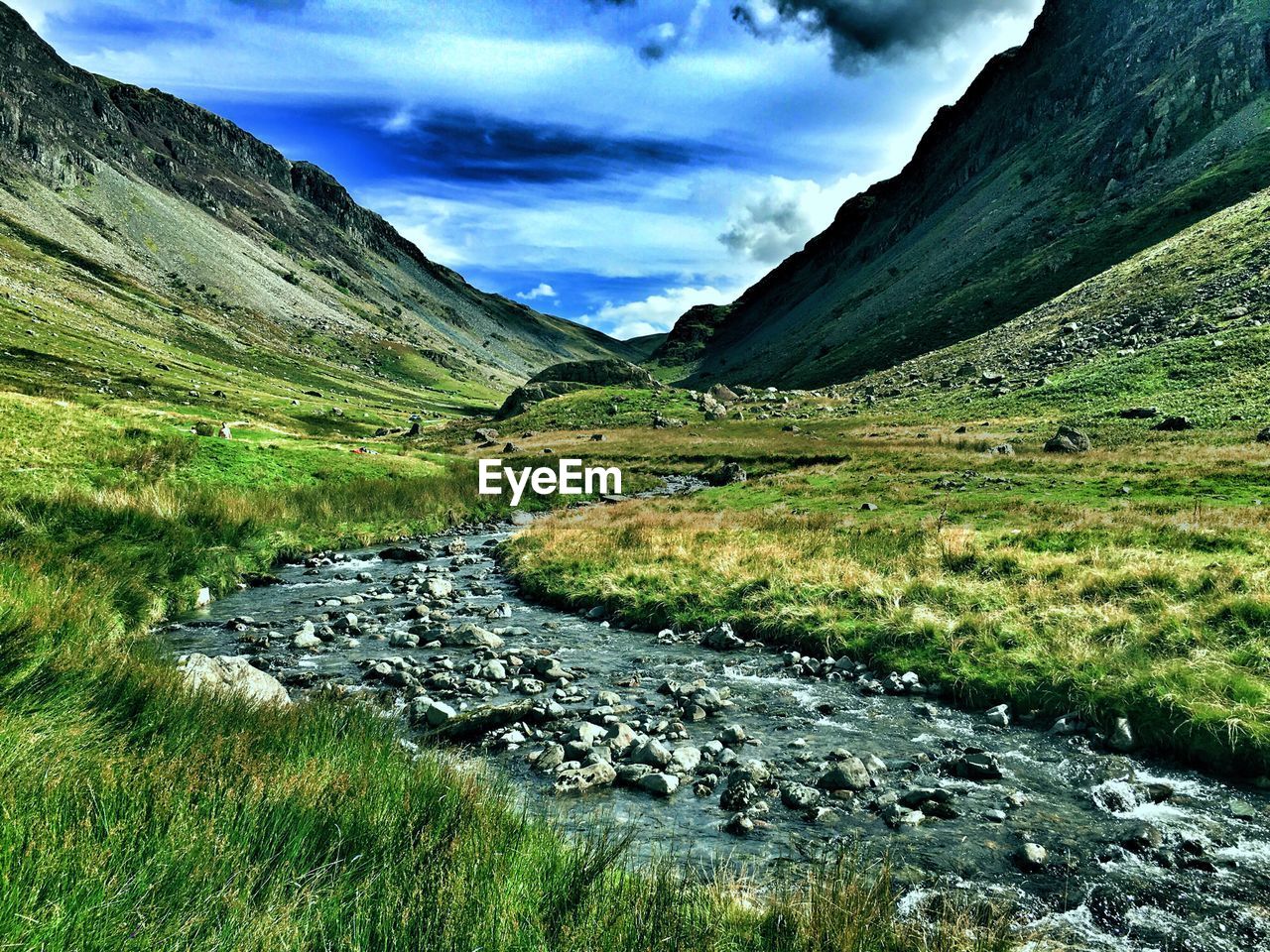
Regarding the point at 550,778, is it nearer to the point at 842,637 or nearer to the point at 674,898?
the point at 674,898

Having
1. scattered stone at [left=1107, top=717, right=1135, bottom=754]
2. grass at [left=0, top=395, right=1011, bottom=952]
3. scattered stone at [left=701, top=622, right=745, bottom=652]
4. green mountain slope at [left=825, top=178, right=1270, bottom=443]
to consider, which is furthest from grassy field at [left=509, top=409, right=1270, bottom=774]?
green mountain slope at [left=825, top=178, right=1270, bottom=443]

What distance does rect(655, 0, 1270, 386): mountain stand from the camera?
89000 millimetres

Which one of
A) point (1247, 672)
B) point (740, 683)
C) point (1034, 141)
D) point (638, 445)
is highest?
point (1034, 141)

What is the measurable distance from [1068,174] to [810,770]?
140633 mm

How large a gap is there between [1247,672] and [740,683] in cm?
796

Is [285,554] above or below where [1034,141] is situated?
below

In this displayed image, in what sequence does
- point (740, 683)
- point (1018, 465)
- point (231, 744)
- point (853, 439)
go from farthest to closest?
point (853, 439)
point (1018, 465)
point (740, 683)
point (231, 744)

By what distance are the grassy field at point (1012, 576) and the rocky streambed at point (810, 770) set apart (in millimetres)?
954

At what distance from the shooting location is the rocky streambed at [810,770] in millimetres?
6539

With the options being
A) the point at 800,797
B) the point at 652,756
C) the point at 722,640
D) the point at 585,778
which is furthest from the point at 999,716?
the point at 585,778

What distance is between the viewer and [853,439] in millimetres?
53875

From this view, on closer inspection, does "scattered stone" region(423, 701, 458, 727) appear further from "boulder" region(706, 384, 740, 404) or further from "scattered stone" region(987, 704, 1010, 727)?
"boulder" region(706, 384, 740, 404)

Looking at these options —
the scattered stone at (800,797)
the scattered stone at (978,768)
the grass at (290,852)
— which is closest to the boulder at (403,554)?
the grass at (290,852)

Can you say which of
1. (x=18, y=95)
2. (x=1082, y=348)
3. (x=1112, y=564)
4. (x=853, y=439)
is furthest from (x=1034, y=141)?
(x=18, y=95)
